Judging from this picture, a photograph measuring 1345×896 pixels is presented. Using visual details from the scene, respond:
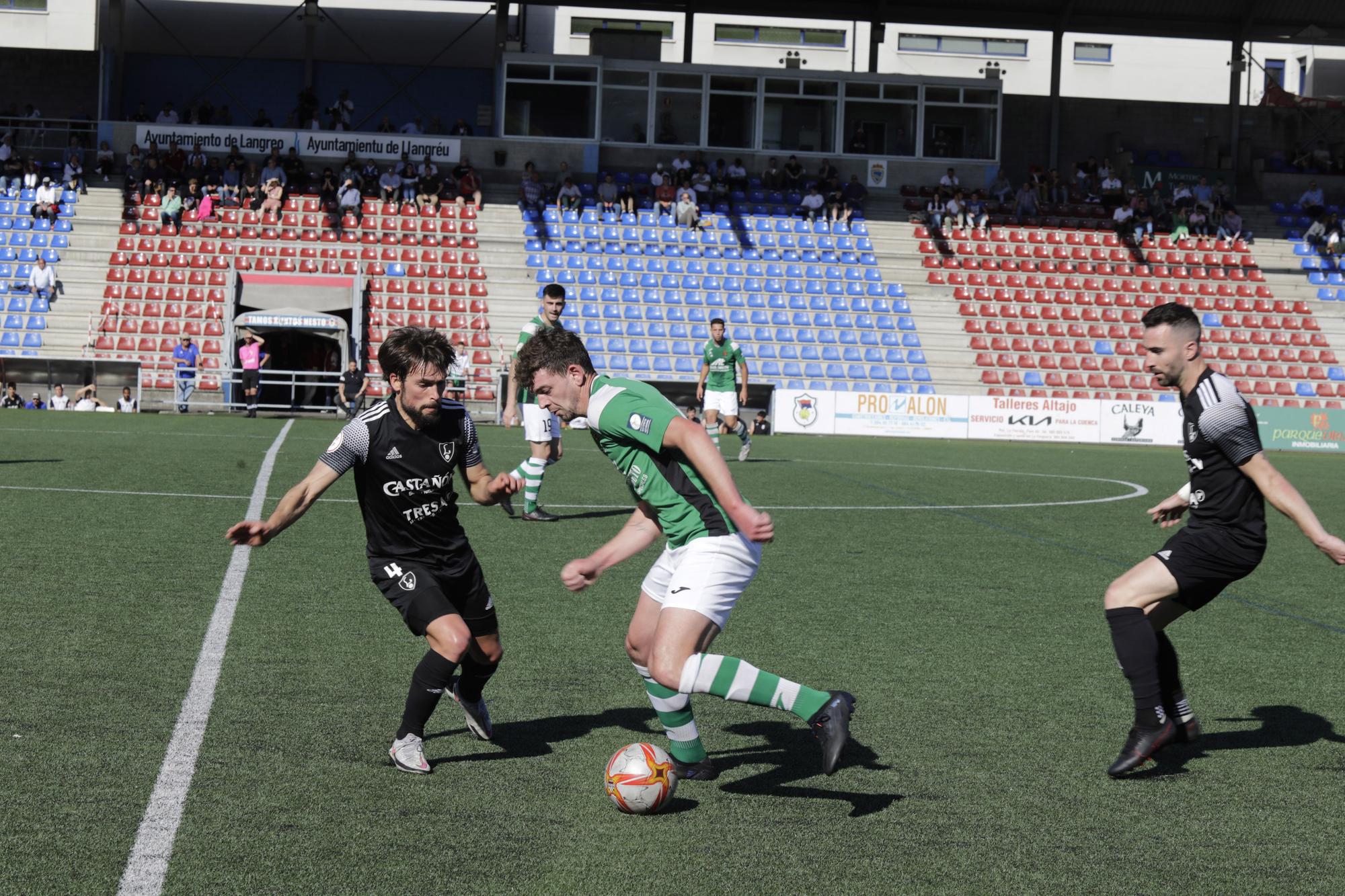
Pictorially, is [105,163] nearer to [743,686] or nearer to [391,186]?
[391,186]

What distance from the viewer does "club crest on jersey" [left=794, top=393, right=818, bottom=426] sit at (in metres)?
31.4

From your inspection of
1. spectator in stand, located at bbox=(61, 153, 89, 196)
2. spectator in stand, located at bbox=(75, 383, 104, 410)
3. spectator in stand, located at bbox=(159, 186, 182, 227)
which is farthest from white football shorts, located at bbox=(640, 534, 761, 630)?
spectator in stand, located at bbox=(61, 153, 89, 196)

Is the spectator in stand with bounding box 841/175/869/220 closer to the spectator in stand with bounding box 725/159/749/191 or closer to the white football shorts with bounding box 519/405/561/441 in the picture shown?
the spectator in stand with bounding box 725/159/749/191

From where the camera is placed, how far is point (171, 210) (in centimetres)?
3616

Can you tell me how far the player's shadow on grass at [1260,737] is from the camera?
5.62 meters

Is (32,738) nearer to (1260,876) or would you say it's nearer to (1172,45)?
(1260,876)

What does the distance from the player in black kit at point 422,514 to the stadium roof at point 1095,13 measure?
124 feet

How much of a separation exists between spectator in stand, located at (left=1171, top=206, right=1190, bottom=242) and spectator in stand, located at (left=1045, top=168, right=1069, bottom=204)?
3.18 m

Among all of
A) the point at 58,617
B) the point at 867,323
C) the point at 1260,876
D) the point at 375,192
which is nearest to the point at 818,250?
the point at 867,323

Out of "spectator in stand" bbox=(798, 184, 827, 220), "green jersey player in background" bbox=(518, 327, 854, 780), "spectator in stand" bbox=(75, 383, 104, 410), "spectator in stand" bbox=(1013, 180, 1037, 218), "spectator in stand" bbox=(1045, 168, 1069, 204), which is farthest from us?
"spectator in stand" bbox=(1045, 168, 1069, 204)

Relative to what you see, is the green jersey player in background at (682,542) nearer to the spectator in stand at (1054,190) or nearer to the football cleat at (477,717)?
the football cleat at (477,717)

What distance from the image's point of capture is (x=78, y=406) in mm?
30750

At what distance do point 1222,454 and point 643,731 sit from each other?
2.57 meters

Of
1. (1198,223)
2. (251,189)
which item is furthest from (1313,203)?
(251,189)
